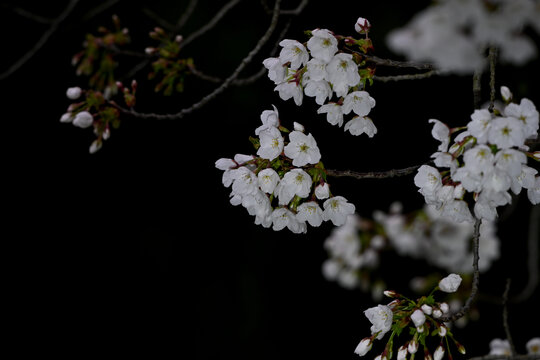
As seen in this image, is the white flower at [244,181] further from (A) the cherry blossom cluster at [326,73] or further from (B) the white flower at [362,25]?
(B) the white flower at [362,25]

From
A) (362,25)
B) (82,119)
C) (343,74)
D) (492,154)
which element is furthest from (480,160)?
(82,119)

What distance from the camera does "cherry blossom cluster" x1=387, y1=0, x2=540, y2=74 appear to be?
0.93 m

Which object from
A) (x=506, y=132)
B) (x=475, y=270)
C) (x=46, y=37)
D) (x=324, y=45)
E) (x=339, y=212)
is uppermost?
(x=46, y=37)

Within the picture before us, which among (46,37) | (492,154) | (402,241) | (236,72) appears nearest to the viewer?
(492,154)

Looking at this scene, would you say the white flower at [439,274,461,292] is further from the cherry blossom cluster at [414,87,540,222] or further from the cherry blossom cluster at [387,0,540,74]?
the cherry blossom cluster at [387,0,540,74]

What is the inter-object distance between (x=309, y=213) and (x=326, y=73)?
0.29 meters

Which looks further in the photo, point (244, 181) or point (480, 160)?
point (244, 181)

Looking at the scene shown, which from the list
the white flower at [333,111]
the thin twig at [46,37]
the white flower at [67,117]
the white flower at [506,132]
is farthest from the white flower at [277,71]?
the thin twig at [46,37]

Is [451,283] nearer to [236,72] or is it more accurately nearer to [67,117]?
[236,72]

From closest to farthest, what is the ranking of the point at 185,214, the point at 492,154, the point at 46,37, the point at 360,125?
the point at 492,154 → the point at 360,125 → the point at 46,37 → the point at 185,214

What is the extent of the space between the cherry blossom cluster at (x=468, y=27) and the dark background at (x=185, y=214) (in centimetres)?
187

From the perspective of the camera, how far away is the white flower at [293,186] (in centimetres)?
127

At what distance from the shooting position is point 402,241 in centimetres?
288

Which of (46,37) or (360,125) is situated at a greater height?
(46,37)
